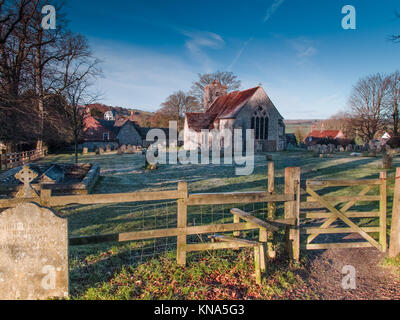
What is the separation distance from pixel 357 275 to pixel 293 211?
1.54 m

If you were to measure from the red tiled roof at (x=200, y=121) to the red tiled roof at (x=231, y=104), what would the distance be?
4.64 ft

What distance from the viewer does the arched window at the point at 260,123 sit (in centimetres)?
3612

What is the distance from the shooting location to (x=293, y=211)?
16.6ft

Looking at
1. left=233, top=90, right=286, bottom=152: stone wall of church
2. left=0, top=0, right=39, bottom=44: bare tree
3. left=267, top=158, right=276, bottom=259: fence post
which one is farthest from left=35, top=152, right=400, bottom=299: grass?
left=233, top=90, right=286, bottom=152: stone wall of church

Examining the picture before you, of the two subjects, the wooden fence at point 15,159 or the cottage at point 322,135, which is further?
the cottage at point 322,135

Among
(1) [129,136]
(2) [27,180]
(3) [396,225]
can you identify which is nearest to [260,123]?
(1) [129,136]

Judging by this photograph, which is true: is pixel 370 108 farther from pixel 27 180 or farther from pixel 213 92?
pixel 27 180

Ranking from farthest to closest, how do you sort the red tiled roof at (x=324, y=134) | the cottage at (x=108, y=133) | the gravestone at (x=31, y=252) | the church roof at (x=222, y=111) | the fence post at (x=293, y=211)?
the red tiled roof at (x=324, y=134), the cottage at (x=108, y=133), the church roof at (x=222, y=111), the fence post at (x=293, y=211), the gravestone at (x=31, y=252)

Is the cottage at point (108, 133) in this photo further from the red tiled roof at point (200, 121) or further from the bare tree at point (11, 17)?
the bare tree at point (11, 17)

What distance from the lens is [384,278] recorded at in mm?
4500

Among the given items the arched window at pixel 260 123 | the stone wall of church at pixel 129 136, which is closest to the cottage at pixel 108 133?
the stone wall of church at pixel 129 136
